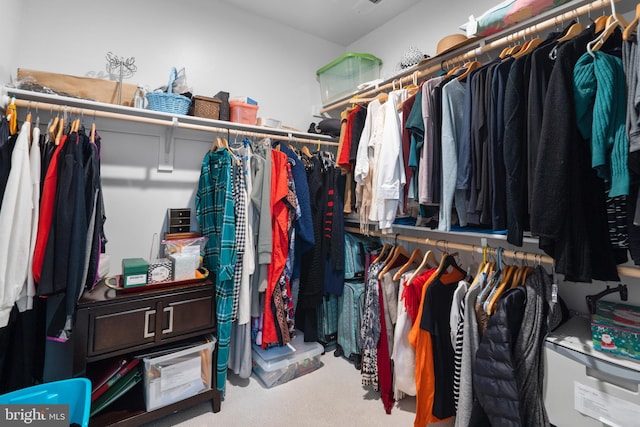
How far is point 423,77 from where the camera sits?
2004mm

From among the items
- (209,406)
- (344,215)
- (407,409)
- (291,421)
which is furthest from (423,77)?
(209,406)

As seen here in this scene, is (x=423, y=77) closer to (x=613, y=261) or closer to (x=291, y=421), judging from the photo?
(x=613, y=261)

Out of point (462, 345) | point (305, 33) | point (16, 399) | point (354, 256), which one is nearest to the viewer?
point (16, 399)

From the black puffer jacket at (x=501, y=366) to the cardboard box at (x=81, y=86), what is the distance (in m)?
2.28

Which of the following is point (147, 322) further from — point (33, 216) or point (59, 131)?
point (59, 131)

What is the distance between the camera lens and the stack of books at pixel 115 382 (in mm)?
1456

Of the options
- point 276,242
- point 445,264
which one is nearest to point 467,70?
point 445,264

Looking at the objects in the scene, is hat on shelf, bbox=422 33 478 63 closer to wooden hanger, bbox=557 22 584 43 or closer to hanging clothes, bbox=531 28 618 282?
wooden hanger, bbox=557 22 584 43

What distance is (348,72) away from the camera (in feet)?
8.13

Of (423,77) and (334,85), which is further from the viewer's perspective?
(334,85)

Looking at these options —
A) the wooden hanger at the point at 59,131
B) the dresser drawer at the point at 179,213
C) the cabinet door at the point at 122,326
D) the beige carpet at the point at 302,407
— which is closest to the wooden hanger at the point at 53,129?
the wooden hanger at the point at 59,131

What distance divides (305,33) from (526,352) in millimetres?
2900

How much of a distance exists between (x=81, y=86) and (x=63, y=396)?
1566 mm

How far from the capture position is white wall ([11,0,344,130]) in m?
1.79
